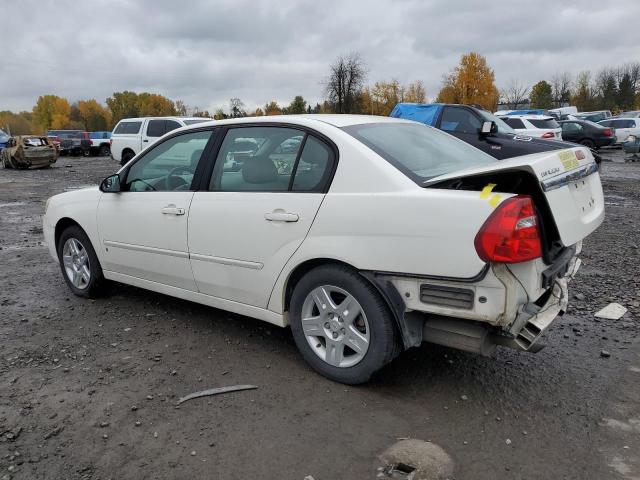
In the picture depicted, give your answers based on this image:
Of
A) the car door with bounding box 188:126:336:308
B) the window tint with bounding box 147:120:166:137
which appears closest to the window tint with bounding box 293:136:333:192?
the car door with bounding box 188:126:336:308

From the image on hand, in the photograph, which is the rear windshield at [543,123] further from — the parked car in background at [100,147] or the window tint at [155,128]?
the parked car in background at [100,147]

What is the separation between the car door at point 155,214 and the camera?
158 inches

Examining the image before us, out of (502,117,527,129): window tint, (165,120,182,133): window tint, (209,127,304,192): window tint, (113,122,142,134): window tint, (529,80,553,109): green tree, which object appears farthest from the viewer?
(529,80,553,109): green tree

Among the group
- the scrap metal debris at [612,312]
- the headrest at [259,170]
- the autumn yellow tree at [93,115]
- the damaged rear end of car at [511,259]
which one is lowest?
the scrap metal debris at [612,312]

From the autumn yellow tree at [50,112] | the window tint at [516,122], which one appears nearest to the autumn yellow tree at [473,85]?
the window tint at [516,122]

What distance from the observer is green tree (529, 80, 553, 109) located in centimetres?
7938

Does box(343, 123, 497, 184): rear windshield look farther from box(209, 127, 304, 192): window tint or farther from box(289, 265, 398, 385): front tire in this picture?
box(289, 265, 398, 385): front tire

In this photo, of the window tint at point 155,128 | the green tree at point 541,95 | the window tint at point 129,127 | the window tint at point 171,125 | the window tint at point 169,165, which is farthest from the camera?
the green tree at point 541,95

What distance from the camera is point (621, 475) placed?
95.1 inches

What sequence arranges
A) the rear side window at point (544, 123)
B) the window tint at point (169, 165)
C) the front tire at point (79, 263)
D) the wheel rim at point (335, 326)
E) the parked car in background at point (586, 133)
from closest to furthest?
1. the wheel rim at point (335, 326)
2. the window tint at point (169, 165)
3. the front tire at point (79, 263)
4. the rear side window at point (544, 123)
5. the parked car in background at point (586, 133)

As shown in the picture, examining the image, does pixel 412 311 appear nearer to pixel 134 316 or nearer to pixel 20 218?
pixel 134 316

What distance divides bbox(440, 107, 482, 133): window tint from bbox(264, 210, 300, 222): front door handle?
9.20 metres

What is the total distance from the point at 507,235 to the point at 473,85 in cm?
7325

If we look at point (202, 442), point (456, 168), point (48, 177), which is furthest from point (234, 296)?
point (48, 177)
